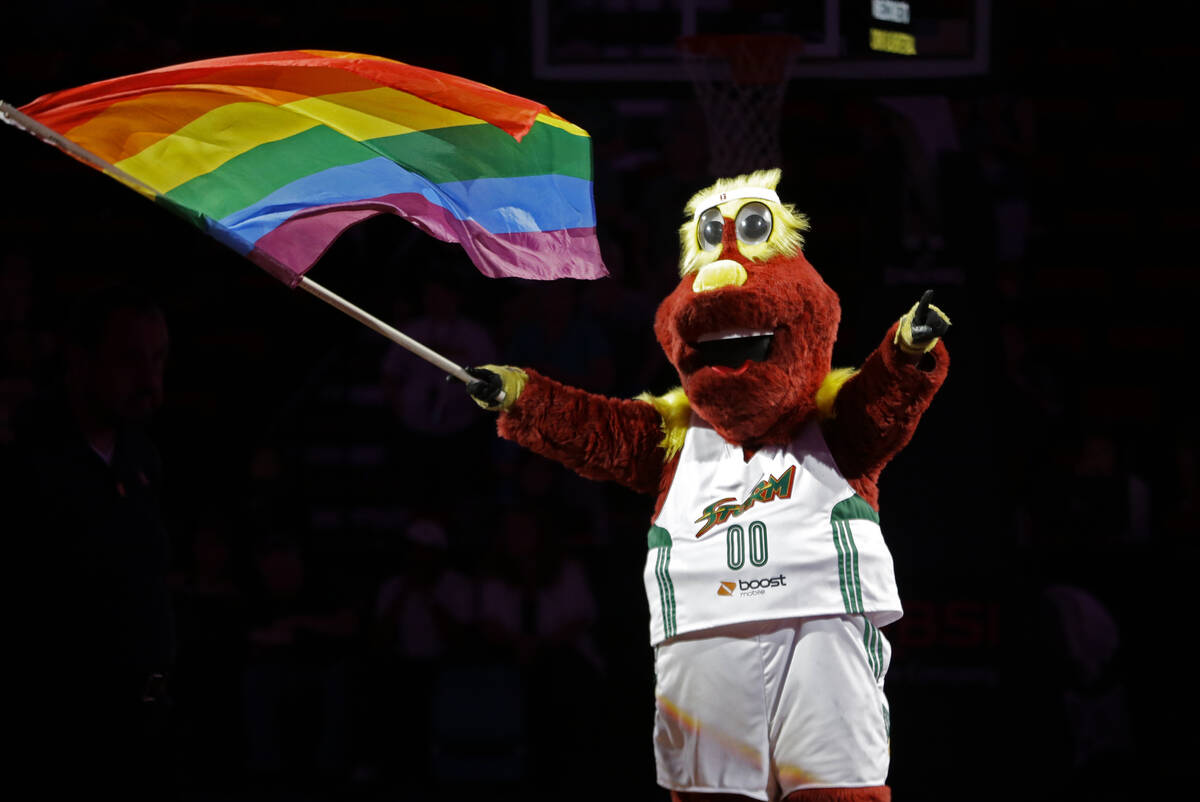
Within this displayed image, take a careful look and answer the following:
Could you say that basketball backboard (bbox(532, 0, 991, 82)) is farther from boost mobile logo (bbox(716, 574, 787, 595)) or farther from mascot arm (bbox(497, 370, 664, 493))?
boost mobile logo (bbox(716, 574, 787, 595))

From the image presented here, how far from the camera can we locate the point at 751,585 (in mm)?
2674

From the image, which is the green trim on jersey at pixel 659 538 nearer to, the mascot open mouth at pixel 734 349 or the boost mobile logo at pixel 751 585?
→ the boost mobile logo at pixel 751 585

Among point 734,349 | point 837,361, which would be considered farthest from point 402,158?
point 837,361

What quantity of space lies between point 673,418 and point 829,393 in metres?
0.33

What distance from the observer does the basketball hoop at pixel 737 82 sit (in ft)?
16.4

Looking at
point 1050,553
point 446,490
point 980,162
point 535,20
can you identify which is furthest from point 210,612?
point 980,162

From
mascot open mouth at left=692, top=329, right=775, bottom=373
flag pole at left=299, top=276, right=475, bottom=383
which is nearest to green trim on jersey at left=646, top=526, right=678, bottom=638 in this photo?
mascot open mouth at left=692, top=329, right=775, bottom=373

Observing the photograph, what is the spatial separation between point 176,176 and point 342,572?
2529mm

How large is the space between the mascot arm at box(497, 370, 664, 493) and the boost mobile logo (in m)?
0.38

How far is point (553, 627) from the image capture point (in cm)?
454

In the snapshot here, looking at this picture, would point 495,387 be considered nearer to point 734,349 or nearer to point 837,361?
point 734,349

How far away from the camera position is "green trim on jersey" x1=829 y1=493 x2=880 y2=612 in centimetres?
267

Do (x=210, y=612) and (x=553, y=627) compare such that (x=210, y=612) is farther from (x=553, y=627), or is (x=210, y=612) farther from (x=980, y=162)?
(x=980, y=162)

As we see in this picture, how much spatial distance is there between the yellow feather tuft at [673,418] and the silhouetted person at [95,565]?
1050 millimetres
